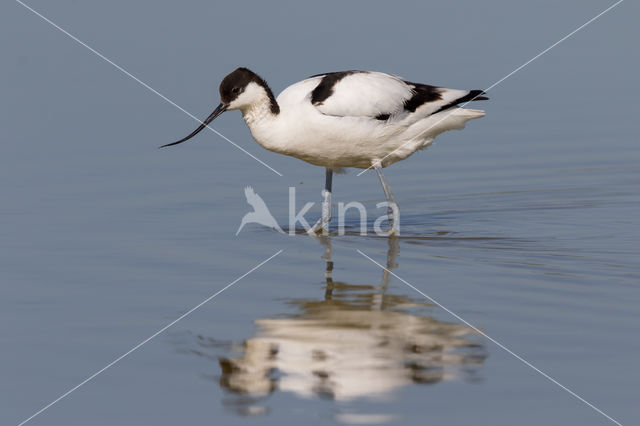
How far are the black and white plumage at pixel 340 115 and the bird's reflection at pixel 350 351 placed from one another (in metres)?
2.08

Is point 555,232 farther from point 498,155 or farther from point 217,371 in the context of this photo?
point 217,371

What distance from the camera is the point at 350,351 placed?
604cm

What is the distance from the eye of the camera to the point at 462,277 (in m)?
7.68

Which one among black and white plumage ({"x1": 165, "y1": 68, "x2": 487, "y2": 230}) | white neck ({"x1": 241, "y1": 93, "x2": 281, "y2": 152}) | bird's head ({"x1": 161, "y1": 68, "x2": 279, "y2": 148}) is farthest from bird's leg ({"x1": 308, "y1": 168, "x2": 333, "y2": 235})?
bird's head ({"x1": 161, "y1": 68, "x2": 279, "y2": 148})

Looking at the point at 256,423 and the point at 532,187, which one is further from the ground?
the point at 532,187

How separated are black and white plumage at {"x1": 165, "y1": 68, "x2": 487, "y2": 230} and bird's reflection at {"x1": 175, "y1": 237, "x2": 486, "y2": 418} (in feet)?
6.81

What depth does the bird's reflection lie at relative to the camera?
18.0ft

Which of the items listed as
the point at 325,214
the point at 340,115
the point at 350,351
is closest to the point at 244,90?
the point at 340,115

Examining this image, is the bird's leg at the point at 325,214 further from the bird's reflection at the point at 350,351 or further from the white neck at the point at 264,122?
the bird's reflection at the point at 350,351

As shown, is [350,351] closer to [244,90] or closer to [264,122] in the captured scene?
[264,122]

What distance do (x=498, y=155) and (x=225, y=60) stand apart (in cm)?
473

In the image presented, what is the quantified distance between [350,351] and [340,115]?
3.35m

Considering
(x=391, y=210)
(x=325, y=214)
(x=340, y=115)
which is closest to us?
(x=340, y=115)

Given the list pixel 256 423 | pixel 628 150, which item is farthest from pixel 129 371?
pixel 628 150
